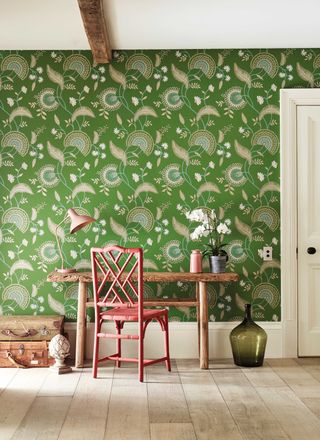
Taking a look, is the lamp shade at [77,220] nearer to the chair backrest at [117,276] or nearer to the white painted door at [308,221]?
the chair backrest at [117,276]

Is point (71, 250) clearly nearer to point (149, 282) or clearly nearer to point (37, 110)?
point (149, 282)

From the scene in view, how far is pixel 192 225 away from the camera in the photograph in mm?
5613

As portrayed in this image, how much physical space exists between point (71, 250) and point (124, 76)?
1.47m

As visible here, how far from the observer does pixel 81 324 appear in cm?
523

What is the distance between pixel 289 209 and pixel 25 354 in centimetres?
235

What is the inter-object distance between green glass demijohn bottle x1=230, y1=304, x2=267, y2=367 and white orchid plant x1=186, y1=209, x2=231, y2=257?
0.57 m

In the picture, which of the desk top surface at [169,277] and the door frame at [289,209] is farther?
the door frame at [289,209]

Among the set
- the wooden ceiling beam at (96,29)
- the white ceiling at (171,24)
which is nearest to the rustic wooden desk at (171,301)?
the wooden ceiling beam at (96,29)

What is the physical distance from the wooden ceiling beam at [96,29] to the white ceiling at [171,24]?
9 cm

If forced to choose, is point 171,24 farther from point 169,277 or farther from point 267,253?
point 267,253

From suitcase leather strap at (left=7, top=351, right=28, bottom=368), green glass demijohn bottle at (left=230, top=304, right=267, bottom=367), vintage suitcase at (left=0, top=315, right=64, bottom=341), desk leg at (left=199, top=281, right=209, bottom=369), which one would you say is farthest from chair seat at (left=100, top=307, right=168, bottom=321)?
suitcase leather strap at (left=7, top=351, right=28, bottom=368)

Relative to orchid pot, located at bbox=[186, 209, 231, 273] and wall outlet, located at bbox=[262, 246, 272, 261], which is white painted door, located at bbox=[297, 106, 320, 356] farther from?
orchid pot, located at bbox=[186, 209, 231, 273]

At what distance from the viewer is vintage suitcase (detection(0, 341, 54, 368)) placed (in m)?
5.15

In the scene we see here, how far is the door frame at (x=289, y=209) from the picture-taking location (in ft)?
18.3
